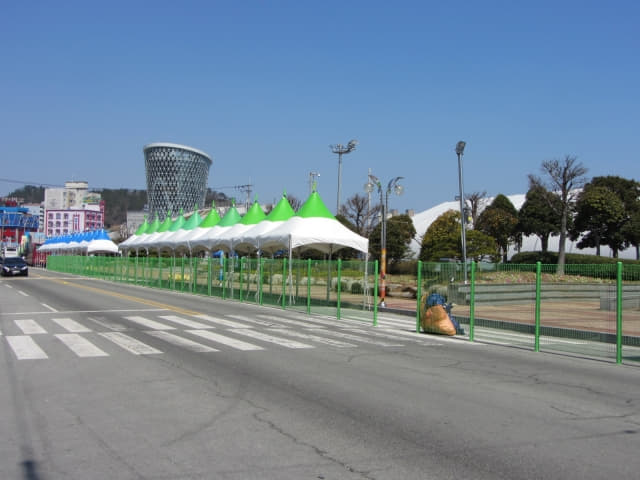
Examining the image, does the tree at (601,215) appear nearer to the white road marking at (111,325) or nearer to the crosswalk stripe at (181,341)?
the white road marking at (111,325)

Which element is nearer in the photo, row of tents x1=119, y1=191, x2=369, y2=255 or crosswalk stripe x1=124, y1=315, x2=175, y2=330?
crosswalk stripe x1=124, y1=315, x2=175, y2=330

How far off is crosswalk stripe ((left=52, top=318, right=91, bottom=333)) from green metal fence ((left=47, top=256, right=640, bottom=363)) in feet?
25.1

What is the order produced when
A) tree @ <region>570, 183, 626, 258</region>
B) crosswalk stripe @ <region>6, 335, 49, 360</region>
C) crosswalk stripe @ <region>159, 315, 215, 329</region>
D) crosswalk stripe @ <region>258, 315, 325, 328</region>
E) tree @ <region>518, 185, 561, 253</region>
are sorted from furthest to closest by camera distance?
1. tree @ <region>518, 185, 561, 253</region>
2. tree @ <region>570, 183, 626, 258</region>
3. crosswalk stripe @ <region>258, 315, 325, 328</region>
4. crosswalk stripe @ <region>159, 315, 215, 329</region>
5. crosswalk stripe @ <region>6, 335, 49, 360</region>

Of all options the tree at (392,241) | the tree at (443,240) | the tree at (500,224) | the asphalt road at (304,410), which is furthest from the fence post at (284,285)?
the tree at (500,224)

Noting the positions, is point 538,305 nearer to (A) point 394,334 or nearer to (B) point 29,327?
(A) point 394,334

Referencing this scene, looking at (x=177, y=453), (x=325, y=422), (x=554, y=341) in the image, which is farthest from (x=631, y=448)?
(x=554, y=341)

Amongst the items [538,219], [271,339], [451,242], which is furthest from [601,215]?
[271,339]

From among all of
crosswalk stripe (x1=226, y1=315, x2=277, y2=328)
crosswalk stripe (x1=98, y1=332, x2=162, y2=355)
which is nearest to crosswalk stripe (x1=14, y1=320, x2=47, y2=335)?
crosswalk stripe (x1=98, y1=332, x2=162, y2=355)

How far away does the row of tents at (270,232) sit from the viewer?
24.7 meters

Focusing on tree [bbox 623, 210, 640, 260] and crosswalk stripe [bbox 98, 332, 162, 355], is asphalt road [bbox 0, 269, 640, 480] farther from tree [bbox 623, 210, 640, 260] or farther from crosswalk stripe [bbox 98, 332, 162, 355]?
tree [bbox 623, 210, 640, 260]

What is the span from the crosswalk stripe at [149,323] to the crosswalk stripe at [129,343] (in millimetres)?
1398

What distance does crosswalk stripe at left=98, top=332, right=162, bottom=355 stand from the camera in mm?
11094

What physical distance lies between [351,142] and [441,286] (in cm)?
5219

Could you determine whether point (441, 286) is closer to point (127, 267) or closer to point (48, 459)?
point (48, 459)
